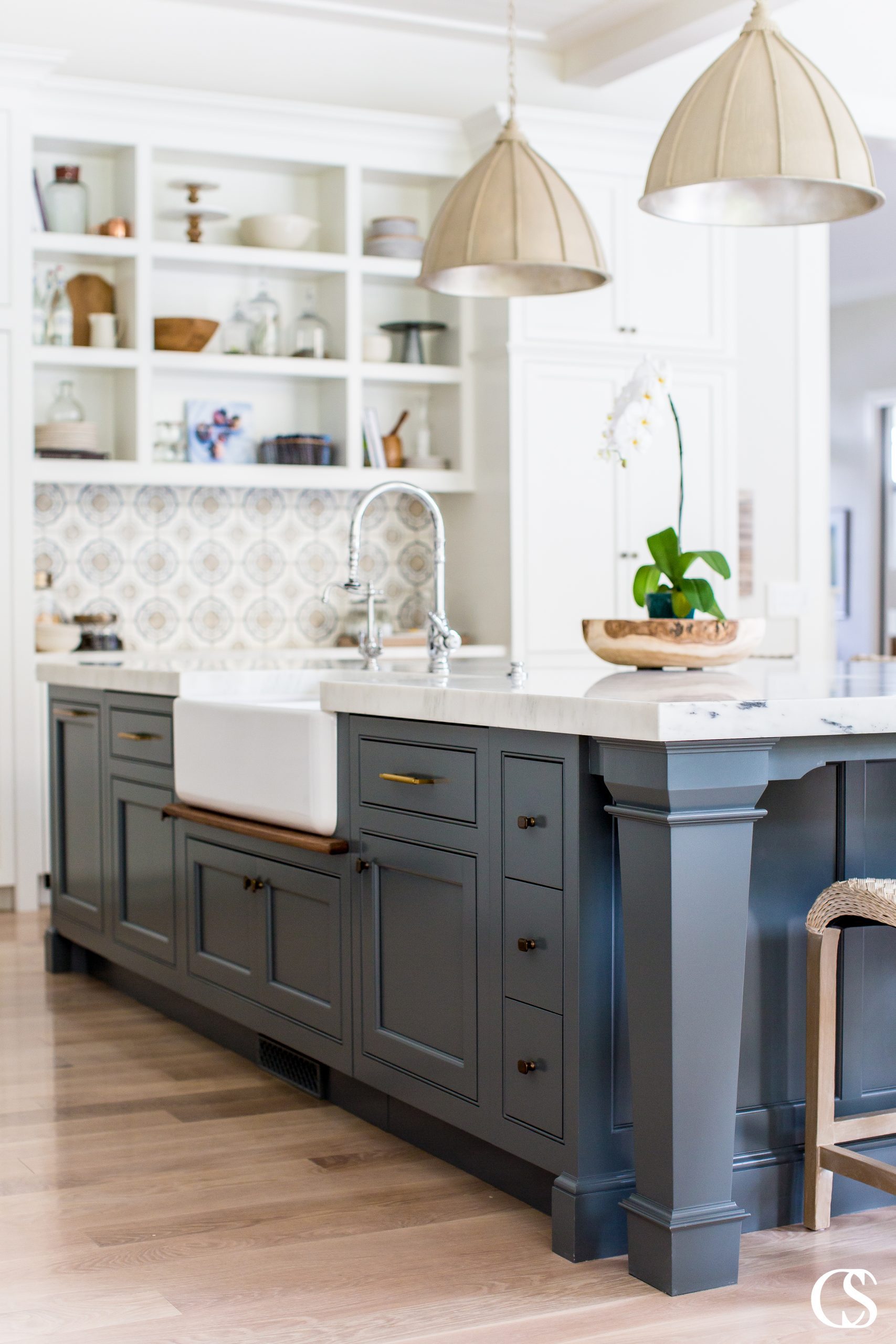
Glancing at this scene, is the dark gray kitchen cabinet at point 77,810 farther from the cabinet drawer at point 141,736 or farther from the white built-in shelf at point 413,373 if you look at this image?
the white built-in shelf at point 413,373

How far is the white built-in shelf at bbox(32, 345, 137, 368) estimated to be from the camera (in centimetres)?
512

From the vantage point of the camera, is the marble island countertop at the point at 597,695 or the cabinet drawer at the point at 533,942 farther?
the cabinet drawer at the point at 533,942

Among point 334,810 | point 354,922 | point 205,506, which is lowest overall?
point 354,922

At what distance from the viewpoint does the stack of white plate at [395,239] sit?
221 inches

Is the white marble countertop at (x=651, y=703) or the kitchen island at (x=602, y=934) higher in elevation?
the white marble countertop at (x=651, y=703)

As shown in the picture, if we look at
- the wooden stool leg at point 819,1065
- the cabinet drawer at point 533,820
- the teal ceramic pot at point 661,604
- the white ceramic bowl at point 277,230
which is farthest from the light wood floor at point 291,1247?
the white ceramic bowl at point 277,230

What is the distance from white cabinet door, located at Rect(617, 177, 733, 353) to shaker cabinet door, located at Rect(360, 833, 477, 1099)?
3584mm

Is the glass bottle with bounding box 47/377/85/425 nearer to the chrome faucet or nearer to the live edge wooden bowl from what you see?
the chrome faucet

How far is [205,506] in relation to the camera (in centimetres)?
564

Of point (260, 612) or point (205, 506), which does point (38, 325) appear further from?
point (260, 612)

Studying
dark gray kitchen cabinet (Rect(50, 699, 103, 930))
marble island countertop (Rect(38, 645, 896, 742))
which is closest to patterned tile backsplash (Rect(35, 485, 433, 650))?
dark gray kitchen cabinet (Rect(50, 699, 103, 930))

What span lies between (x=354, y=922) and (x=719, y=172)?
4.69 ft

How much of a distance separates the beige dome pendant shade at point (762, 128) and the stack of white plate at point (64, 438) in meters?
3.02

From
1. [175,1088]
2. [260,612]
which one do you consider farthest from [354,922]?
[260,612]
